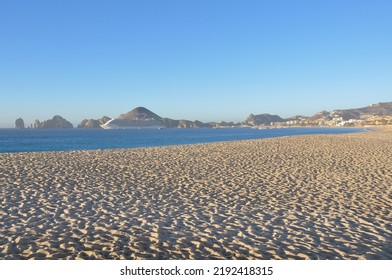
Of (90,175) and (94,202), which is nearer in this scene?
(94,202)

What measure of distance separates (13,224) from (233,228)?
4.50 metres

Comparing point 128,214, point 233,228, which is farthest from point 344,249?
point 128,214

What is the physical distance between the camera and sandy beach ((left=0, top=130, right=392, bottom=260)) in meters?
5.63

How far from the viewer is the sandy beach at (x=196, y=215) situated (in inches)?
222

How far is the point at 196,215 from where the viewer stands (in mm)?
7770

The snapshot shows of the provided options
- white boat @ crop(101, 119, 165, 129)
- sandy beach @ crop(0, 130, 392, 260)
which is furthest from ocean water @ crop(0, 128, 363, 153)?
white boat @ crop(101, 119, 165, 129)

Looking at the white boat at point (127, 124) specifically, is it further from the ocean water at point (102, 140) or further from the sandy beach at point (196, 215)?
the sandy beach at point (196, 215)

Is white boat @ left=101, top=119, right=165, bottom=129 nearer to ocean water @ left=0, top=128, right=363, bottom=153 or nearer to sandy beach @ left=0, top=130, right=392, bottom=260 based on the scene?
ocean water @ left=0, top=128, right=363, bottom=153

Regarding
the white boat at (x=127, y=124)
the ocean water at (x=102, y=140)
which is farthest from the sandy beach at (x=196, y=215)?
the white boat at (x=127, y=124)

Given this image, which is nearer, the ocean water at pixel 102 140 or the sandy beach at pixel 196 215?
the sandy beach at pixel 196 215

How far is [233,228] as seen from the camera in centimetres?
678

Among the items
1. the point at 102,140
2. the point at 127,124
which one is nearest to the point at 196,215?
the point at 102,140

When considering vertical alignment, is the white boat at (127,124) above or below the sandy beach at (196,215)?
above
